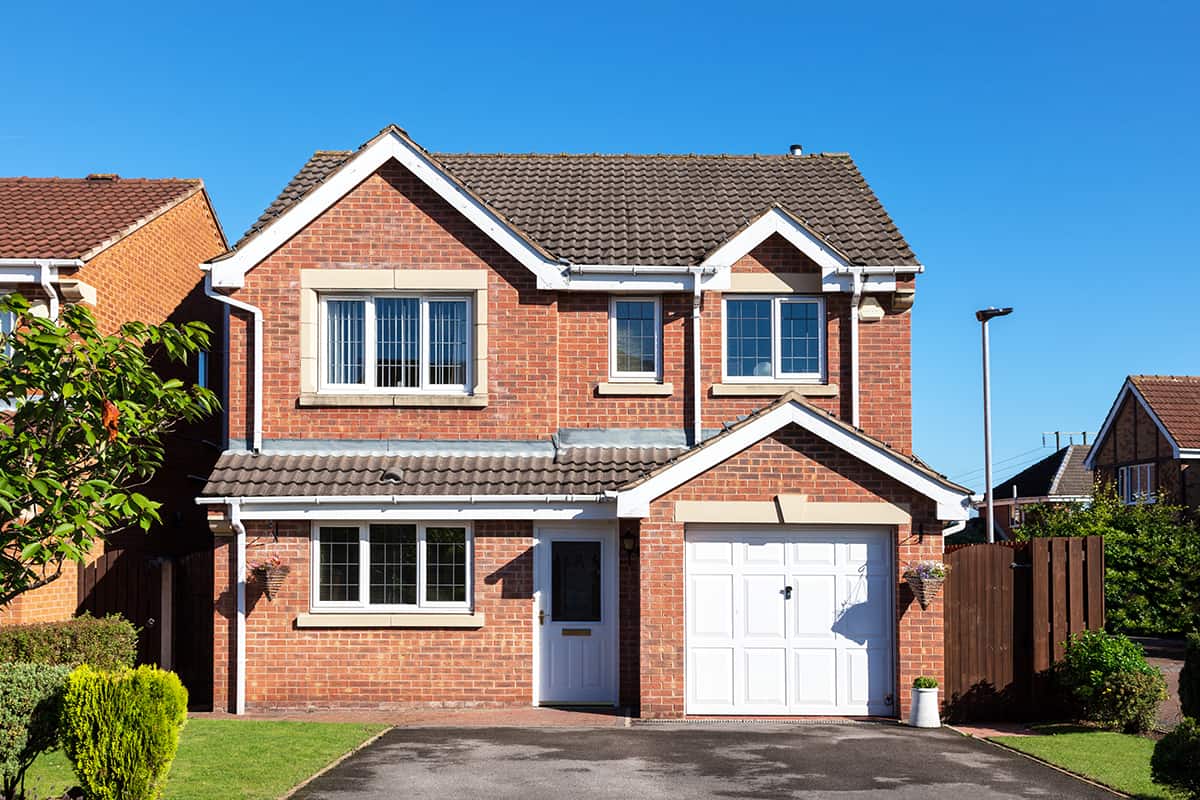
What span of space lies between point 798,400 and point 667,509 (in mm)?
2205

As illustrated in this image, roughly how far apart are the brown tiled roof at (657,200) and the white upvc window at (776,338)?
96 cm

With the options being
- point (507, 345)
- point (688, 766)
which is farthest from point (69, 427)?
point (507, 345)

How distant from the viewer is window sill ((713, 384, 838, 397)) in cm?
1823

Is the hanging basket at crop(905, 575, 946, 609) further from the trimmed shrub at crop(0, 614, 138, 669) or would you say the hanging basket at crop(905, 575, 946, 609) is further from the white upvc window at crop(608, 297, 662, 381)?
the trimmed shrub at crop(0, 614, 138, 669)

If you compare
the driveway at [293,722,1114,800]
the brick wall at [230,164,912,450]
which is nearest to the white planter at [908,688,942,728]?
the driveway at [293,722,1114,800]

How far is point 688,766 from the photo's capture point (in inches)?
515

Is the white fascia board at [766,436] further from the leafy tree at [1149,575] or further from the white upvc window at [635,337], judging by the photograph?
the leafy tree at [1149,575]

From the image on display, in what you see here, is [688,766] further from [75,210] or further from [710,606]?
[75,210]

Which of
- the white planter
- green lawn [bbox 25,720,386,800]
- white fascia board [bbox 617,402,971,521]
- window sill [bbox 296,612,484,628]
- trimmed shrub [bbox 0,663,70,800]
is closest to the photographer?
trimmed shrub [bbox 0,663,70,800]

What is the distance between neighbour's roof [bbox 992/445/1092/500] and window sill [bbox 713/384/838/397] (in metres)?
32.6

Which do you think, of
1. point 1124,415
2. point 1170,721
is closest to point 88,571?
point 1170,721

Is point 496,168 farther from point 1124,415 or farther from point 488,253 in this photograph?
point 1124,415

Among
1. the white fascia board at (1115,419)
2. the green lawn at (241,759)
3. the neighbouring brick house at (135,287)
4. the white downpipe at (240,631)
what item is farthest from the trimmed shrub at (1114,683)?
the white fascia board at (1115,419)

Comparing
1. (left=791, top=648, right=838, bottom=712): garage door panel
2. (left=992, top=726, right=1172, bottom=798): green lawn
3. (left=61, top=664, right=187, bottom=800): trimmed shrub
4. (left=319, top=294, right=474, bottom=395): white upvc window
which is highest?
(left=319, top=294, right=474, bottom=395): white upvc window
